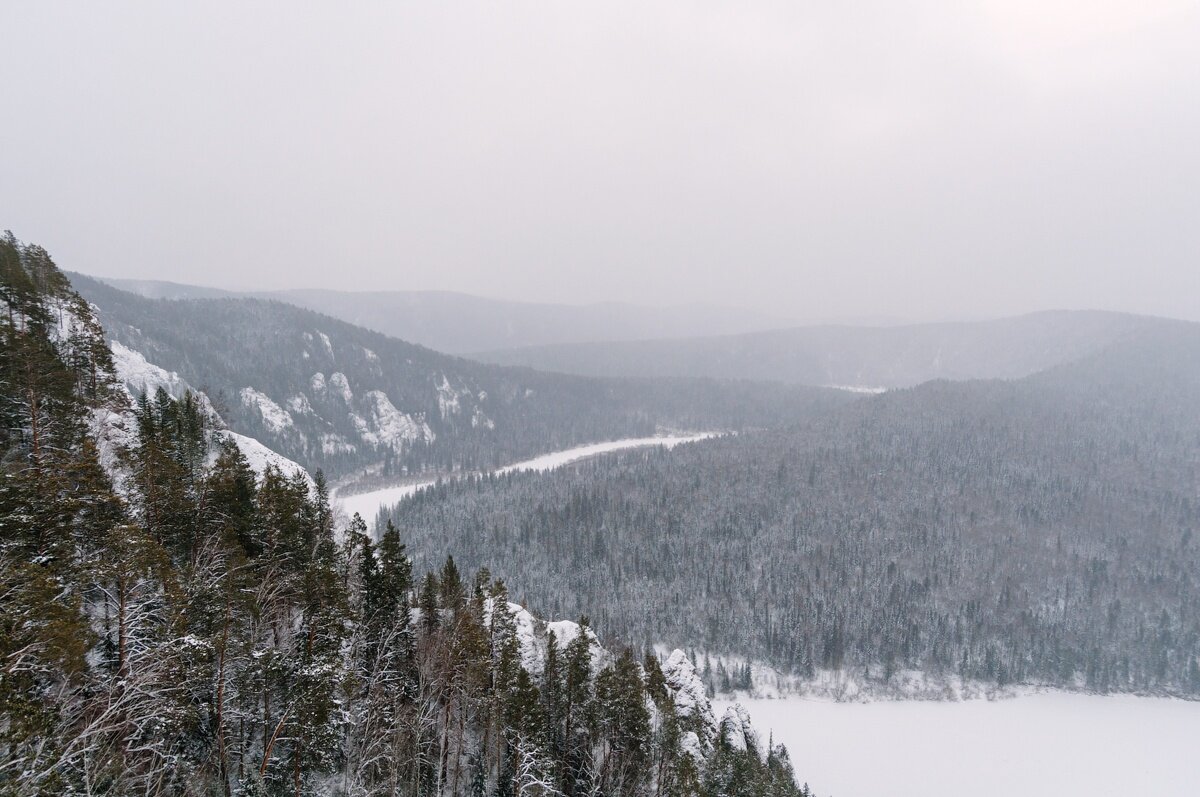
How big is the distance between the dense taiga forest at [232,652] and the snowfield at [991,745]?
2003 inches

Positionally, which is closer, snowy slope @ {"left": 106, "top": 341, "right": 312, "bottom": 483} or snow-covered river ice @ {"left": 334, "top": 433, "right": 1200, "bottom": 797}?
snowy slope @ {"left": 106, "top": 341, "right": 312, "bottom": 483}

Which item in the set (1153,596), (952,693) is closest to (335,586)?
(952,693)

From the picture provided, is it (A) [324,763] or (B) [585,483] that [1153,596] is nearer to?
(B) [585,483]

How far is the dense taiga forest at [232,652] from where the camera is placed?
16031 mm

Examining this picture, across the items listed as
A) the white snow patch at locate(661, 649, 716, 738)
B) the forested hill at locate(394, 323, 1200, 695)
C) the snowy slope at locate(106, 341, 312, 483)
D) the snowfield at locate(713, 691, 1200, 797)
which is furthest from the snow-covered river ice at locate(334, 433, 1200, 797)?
the white snow patch at locate(661, 649, 716, 738)

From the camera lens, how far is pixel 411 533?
151 metres

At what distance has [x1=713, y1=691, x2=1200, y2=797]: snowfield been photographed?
269ft

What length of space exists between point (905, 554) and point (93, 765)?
169927mm

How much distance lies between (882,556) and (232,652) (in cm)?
15958

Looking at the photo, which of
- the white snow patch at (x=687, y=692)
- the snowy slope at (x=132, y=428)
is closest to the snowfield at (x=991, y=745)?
the white snow patch at (x=687, y=692)

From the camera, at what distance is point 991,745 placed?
303ft

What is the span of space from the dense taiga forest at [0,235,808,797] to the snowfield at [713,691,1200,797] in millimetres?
50864

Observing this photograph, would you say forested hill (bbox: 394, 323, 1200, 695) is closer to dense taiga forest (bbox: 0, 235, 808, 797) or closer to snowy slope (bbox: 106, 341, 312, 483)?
snowy slope (bbox: 106, 341, 312, 483)

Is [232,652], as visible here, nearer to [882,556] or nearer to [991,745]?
[991,745]
